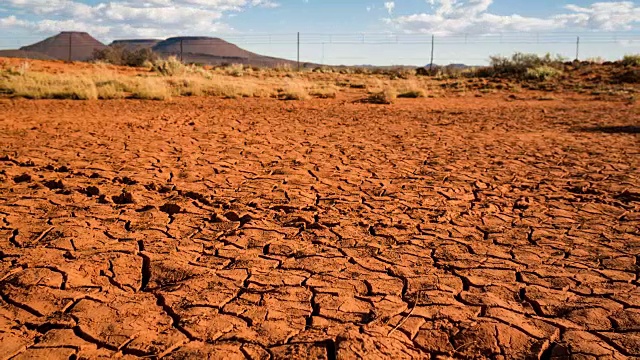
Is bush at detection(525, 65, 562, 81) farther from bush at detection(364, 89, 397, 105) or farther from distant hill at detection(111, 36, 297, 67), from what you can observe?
distant hill at detection(111, 36, 297, 67)

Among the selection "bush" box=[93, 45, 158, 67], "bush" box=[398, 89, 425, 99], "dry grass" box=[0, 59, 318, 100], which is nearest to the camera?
"dry grass" box=[0, 59, 318, 100]

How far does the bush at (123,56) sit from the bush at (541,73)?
1880 cm

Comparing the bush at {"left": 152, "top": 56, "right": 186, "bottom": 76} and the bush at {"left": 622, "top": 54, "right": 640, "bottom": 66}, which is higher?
the bush at {"left": 622, "top": 54, "right": 640, "bottom": 66}

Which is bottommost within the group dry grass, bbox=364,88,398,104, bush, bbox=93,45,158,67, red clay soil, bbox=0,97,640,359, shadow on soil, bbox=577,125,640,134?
red clay soil, bbox=0,97,640,359

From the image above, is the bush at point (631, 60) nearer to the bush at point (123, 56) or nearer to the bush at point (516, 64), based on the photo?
the bush at point (516, 64)

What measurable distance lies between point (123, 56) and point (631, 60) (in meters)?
25.9

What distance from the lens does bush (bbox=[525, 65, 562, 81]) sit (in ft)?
71.3

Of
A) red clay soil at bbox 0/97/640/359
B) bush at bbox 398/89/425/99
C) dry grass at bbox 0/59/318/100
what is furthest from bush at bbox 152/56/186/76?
red clay soil at bbox 0/97/640/359

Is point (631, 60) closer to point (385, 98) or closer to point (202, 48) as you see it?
point (385, 98)

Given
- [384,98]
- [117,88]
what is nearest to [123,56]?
[117,88]

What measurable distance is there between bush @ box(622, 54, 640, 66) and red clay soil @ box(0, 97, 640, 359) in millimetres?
19184

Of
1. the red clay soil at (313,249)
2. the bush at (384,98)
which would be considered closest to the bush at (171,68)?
the bush at (384,98)

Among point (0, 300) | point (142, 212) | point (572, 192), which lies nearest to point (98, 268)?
point (0, 300)

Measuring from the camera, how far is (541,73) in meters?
21.9
